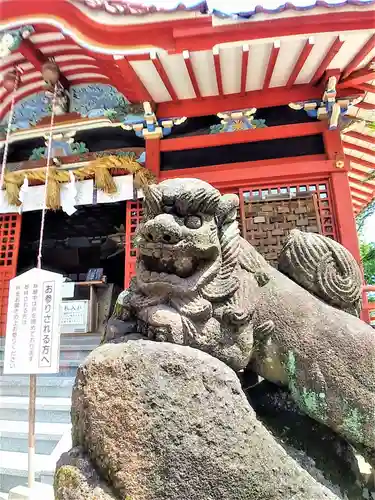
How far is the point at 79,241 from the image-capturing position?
9.23 m

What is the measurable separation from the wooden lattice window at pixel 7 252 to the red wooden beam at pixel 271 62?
4.30m

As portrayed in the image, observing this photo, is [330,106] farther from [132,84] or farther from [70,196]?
[70,196]

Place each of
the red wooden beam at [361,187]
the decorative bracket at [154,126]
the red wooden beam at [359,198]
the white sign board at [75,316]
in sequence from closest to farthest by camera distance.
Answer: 1. the decorative bracket at [154,126]
2. the white sign board at [75,316]
3. the red wooden beam at [361,187]
4. the red wooden beam at [359,198]

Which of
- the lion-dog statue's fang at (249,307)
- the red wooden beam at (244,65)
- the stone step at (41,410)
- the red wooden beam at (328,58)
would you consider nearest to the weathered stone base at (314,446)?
the lion-dog statue's fang at (249,307)

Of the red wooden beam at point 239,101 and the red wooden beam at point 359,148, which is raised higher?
the red wooden beam at point 239,101

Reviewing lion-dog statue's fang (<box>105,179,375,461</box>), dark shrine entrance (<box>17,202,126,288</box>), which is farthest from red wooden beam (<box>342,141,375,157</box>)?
lion-dog statue's fang (<box>105,179,375,461</box>)

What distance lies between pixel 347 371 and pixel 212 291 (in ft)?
1.96

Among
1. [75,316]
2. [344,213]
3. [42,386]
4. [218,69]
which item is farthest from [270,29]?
[75,316]

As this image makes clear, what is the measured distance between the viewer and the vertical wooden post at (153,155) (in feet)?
18.9

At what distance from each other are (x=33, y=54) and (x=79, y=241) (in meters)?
4.29

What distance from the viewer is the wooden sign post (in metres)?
3.03

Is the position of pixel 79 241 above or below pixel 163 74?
below

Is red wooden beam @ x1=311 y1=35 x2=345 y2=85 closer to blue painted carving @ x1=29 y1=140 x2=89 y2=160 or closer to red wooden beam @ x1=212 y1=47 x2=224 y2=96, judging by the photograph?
red wooden beam @ x1=212 y1=47 x2=224 y2=96

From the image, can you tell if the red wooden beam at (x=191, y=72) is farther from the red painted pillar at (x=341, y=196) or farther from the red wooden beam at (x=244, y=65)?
the red painted pillar at (x=341, y=196)
